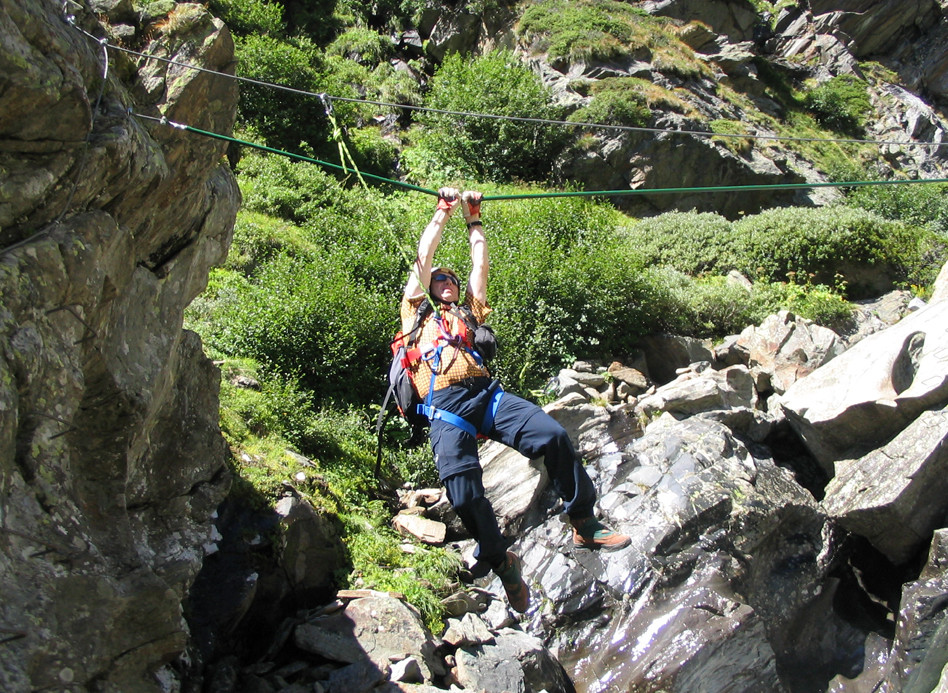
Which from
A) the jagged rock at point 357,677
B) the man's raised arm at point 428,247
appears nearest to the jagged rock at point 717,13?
the man's raised arm at point 428,247

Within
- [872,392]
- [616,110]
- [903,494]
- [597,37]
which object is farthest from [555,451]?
[597,37]

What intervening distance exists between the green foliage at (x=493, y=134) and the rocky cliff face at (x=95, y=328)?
15564mm

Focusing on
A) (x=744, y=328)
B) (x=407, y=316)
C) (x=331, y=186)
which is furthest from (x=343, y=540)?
(x=331, y=186)

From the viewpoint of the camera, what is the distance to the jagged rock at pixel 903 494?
8.03m

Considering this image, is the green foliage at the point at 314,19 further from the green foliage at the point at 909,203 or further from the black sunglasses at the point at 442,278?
the black sunglasses at the point at 442,278

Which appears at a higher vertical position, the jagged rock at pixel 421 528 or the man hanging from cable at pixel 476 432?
→ the man hanging from cable at pixel 476 432

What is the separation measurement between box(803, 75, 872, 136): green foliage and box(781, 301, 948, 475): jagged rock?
978 inches

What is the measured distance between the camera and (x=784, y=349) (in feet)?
39.1

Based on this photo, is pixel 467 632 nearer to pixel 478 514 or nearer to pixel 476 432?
pixel 478 514

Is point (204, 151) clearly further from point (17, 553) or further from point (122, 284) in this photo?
point (17, 553)

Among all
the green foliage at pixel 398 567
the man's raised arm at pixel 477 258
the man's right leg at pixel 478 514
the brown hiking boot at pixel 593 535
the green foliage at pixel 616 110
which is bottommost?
the green foliage at pixel 398 567

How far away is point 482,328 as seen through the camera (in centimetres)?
608

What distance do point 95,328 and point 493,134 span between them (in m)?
18.5

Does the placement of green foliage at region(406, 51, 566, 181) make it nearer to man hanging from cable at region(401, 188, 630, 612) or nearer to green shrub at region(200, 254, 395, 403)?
green shrub at region(200, 254, 395, 403)
